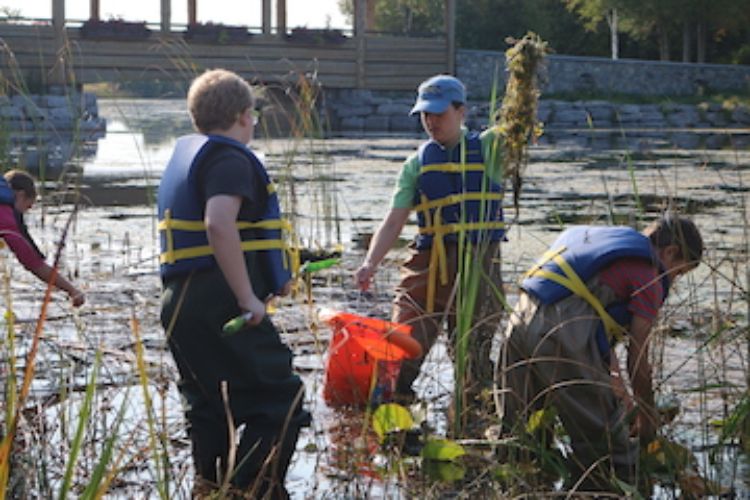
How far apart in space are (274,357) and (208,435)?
254 mm

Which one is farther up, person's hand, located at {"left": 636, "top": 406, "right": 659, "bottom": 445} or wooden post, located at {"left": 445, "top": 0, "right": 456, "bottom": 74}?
wooden post, located at {"left": 445, "top": 0, "right": 456, "bottom": 74}

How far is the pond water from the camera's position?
384cm

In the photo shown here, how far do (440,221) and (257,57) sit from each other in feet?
81.2

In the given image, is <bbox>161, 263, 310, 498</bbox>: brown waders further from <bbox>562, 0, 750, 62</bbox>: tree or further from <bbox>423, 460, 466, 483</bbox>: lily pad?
<bbox>562, 0, 750, 62</bbox>: tree

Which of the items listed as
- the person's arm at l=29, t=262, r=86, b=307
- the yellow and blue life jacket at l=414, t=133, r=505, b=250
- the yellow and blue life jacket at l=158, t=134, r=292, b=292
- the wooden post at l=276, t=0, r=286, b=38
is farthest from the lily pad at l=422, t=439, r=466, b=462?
the wooden post at l=276, t=0, r=286, b=38

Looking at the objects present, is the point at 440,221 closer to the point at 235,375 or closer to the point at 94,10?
the point at 235,375

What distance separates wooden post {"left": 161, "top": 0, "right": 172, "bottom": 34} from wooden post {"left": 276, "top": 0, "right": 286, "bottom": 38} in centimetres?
236

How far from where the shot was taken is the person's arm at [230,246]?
327 cm

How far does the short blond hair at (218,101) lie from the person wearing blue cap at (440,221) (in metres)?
1.22

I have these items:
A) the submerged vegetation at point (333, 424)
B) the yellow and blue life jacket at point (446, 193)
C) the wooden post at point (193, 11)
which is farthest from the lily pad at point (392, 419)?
the wooden post at point (193, 11)

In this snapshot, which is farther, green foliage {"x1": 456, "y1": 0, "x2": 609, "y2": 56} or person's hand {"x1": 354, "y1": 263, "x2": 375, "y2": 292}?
green foliage {"x1": 456, "y1": 0, "x2": 609, "y2": 56}

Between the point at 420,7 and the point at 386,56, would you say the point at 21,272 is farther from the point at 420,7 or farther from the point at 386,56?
the point at 420,7

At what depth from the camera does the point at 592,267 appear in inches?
149

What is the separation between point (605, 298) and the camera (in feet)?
12.4
